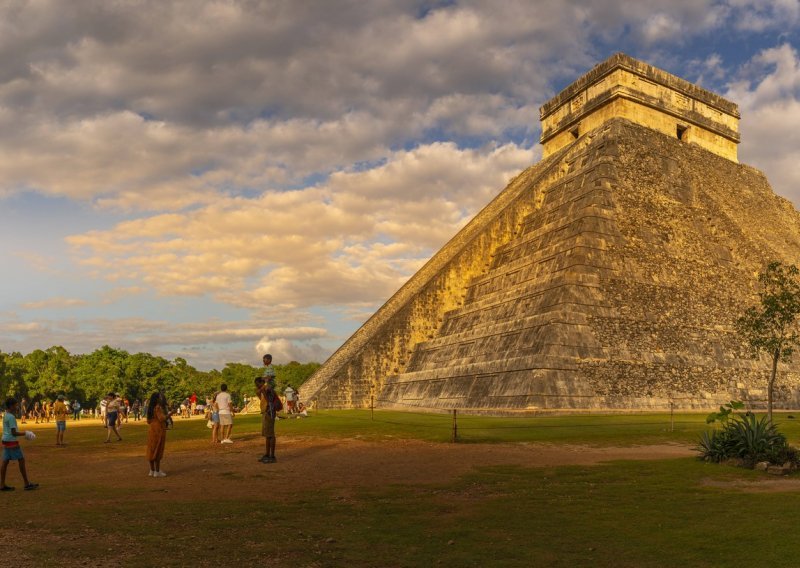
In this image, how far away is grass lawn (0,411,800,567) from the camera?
5.79m

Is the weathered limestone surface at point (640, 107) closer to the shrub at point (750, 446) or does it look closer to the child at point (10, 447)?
the shrub at point (750, 446)

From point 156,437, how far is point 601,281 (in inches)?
700

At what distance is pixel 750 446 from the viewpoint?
35.5ft

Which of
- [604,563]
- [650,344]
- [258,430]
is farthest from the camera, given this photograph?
[650,344]

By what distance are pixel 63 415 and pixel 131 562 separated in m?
13.7

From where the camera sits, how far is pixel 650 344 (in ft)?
74.3

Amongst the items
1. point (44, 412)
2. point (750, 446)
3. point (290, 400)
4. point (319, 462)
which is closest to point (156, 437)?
point (319, 462)

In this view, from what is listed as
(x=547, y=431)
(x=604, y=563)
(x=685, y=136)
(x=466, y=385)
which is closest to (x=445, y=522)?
(x=604, y=563)

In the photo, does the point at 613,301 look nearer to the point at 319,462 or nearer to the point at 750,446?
the point at 750,446

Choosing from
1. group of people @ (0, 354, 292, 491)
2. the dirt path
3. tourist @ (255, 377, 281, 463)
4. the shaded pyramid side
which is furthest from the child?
the shaded pyramid side

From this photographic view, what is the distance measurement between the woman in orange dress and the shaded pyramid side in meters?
12.3

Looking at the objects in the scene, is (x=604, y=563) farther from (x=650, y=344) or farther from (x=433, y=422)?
(x=650, y=344)

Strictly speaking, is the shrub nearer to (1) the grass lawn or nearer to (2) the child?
(1) the grass lawn

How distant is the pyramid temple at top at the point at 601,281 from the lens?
21.6 meters
